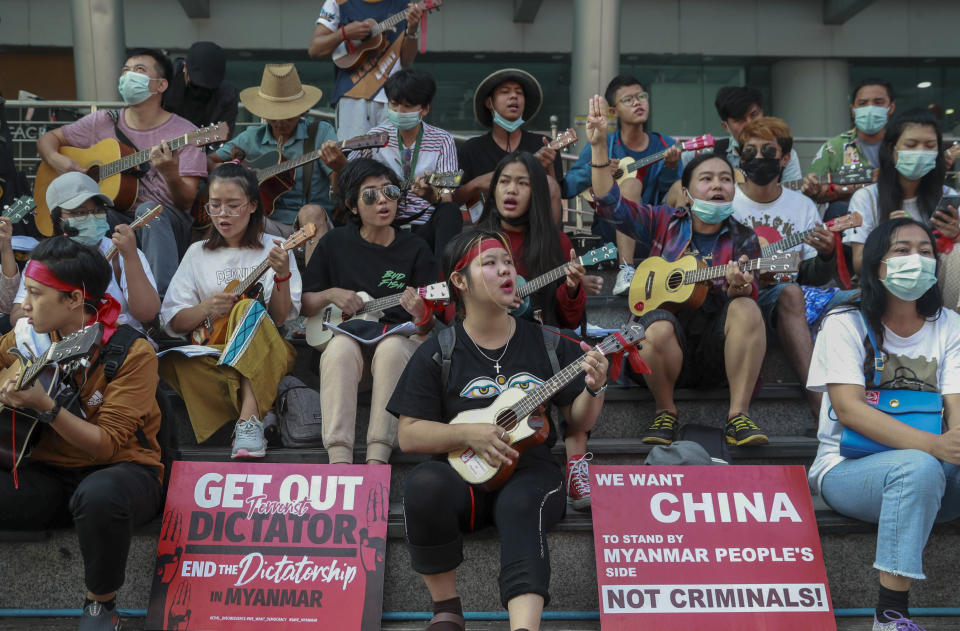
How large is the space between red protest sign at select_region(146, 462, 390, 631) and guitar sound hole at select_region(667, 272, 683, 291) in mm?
1779

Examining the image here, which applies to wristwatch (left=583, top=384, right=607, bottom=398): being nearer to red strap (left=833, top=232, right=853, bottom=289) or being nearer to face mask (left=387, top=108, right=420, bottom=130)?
red strap (left=833, top=232, right=853, bottom=289)

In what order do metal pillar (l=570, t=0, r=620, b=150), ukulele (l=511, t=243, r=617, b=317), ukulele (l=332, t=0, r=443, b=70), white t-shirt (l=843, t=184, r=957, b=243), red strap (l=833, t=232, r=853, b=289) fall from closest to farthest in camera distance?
ukulele (l=511, t=243, r=617, b=317) → red strap (l=833, t=232, r=853, b=289) → white t-shirt (l=843, t=184, r=957, b=243) → ukulele (l=332, t=0, r=443, b=70) → metal pillar (l=570, t=0, r=620, b=150)

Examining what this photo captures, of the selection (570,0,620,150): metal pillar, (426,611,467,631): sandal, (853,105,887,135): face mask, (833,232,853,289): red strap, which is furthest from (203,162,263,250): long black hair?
(570,0,620,150): metal pillar

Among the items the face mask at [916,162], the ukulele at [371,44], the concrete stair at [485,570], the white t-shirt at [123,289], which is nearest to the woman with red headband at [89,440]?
the concrete stair at [485,570]

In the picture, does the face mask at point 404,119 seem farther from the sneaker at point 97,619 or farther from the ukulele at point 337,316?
the sneaker at point 97,619

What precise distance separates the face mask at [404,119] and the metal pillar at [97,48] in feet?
13.5

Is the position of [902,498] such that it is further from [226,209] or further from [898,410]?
[226,209]

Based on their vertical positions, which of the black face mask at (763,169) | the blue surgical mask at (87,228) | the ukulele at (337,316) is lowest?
the ukulele at (337,316)

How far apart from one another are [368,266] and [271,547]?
168cm

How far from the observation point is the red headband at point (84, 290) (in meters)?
3.37

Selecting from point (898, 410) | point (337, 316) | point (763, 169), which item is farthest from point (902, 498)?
point (337, 316)

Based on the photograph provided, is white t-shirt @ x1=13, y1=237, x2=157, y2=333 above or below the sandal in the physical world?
above

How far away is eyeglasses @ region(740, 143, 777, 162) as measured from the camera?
5.18 m

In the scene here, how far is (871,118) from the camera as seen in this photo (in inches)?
232
